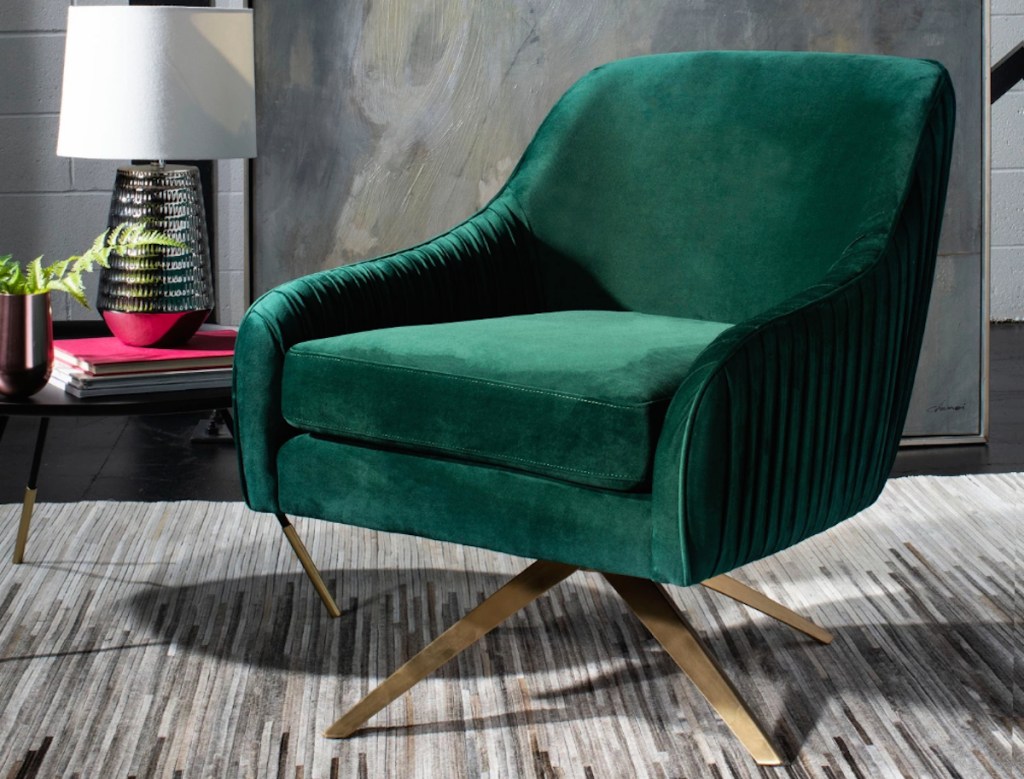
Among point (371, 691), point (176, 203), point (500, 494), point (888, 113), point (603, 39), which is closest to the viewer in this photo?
point (500, 494)

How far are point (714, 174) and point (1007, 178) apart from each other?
8.88 ft

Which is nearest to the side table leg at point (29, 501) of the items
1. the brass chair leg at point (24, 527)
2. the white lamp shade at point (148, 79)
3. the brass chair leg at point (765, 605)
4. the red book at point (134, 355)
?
the brass chair leg at point (24, 527)

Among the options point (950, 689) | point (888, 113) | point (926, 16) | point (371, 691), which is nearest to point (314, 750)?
point (371, 691)

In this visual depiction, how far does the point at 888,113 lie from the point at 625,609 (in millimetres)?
818

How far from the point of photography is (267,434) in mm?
1792

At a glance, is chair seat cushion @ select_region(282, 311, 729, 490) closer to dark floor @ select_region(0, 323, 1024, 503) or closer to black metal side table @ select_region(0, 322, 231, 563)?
black metal side table @ select_region(0, 322, 231, 563)

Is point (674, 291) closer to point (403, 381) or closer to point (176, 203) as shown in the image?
point (403, 381)

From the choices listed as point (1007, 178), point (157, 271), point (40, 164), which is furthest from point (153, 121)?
point (1007, 178)

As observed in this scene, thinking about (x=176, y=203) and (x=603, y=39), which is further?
(x=603, y=39)

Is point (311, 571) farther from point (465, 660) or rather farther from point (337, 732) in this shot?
point (337, 732)

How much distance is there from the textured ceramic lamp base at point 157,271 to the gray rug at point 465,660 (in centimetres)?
43

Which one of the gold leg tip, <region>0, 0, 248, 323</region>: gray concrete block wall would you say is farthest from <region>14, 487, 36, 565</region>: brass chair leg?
<region>0, 0, 248, 323</region>: gray concrete block wall

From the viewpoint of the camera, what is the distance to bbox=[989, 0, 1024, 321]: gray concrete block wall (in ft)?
14.4
